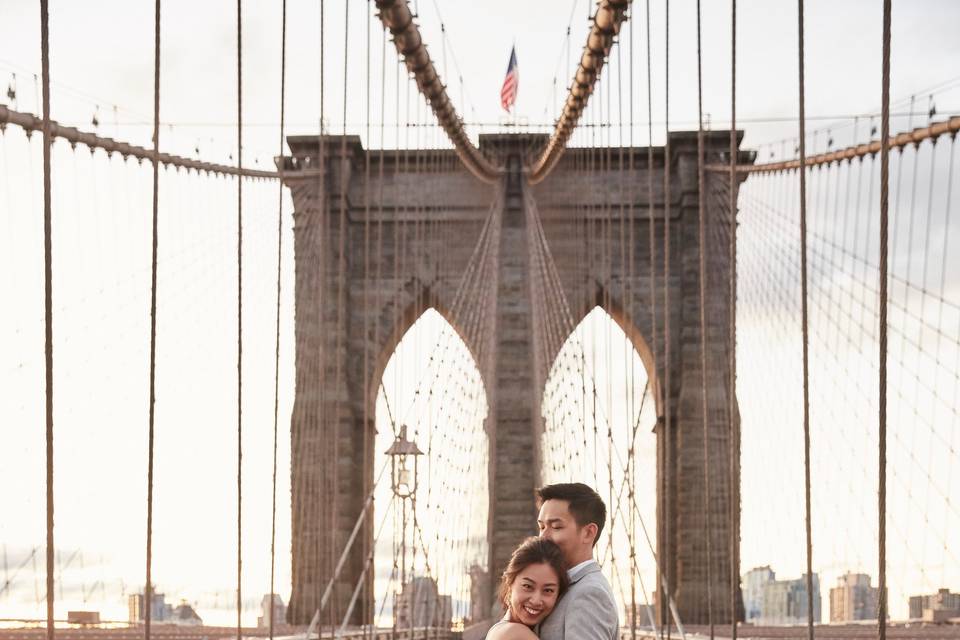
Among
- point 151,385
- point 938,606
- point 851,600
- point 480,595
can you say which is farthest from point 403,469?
point 851,600

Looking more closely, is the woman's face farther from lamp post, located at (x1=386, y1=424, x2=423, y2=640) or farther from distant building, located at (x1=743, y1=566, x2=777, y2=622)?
distant building, located at (x1=743, y1=566, x2=777, y2=622)

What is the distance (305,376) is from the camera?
68.6ft

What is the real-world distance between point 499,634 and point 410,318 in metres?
19.9

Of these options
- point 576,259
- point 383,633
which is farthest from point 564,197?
point 383,633

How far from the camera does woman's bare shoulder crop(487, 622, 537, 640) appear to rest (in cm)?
240

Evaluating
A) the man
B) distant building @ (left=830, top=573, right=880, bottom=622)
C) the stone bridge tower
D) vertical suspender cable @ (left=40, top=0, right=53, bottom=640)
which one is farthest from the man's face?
distant building @ (left=830, top=573, right=880, bottom=622)

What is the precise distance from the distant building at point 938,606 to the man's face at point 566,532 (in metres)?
16.3

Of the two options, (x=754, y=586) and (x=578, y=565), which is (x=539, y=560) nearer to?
(x=578, y=565)

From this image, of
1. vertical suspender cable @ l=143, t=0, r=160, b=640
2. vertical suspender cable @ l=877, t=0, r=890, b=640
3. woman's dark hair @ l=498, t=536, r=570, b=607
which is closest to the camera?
woman's dark hair @ l=498, t=536, r=570, b=607

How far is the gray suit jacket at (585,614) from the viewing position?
2.43 m

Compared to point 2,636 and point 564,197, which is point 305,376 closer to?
point 564,197

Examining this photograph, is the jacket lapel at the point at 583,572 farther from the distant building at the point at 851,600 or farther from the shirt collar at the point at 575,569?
the distant building at the point at 851,600

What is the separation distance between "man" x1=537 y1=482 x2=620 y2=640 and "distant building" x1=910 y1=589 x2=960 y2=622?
16.3 metres

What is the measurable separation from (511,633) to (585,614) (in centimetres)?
12
